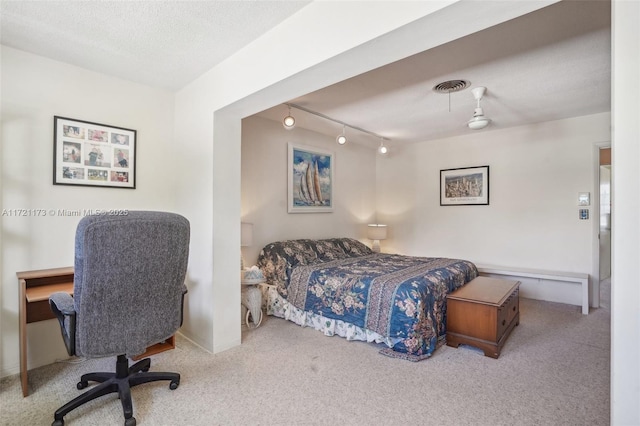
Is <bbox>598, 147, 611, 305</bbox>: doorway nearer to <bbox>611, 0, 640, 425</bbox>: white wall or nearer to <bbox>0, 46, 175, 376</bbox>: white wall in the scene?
<bbox>611, 0, 640, 425</bbox>: white wall

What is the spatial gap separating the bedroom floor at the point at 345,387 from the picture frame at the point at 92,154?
4.73ft

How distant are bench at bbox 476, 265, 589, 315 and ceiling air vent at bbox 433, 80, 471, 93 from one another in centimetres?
255

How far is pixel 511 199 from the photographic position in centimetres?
441

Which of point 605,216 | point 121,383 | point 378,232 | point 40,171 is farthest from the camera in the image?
point 605,216

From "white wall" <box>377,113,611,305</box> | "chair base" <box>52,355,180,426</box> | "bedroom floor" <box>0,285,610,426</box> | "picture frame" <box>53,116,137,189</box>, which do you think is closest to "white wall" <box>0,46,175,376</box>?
"picture frame" <box>53,116,137,189</box>

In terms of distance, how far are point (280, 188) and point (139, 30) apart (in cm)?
236

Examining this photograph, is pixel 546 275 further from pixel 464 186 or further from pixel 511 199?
pixel 464 186

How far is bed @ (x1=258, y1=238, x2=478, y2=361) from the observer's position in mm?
2553

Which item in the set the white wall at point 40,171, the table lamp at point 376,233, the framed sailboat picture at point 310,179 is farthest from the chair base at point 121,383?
the table lamp at point 376,233

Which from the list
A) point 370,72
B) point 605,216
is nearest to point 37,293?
point 370,72

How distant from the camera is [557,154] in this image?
13.3 ft

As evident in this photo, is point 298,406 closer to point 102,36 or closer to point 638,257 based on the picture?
point 638,257

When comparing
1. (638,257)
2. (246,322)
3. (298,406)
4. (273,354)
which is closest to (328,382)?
(298,406)

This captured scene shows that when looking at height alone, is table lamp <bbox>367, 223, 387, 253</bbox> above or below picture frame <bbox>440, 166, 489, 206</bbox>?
below
